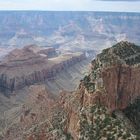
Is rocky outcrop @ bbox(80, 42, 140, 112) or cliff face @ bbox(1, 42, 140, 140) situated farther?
rocky outcrop @ bbox(80, 42, 140, 112)

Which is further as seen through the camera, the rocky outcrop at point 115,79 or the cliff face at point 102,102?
the rocky outcrop at point 115,79

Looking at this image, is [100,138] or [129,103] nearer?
[100,138]

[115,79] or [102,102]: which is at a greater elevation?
[115,79]

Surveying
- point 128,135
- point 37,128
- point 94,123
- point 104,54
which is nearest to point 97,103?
point 94,123

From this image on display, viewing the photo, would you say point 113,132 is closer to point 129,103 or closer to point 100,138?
point 100,138

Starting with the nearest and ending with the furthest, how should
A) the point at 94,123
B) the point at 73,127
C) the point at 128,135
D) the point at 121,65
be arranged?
the point at 128,135
the point at 94,123
the point at 73,127
the point at 121,65

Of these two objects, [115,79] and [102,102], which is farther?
[115,79]

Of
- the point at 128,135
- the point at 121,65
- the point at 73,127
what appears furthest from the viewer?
the point at 121,65

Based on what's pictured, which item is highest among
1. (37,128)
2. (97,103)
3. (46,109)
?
(97,103)

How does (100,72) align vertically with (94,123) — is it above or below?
above
